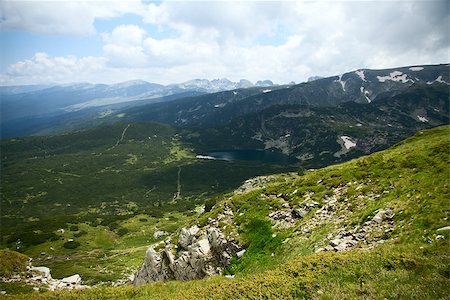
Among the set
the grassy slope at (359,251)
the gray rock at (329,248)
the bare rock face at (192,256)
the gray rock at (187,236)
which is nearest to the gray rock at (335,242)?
the gray rock at (329,248)

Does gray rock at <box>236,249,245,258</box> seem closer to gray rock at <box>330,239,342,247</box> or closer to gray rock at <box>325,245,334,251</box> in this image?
gray rock at <box>325,245,334,251</box>

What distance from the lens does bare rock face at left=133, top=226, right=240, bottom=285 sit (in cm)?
3080

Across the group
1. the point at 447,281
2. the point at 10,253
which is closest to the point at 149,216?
the point at 10,253

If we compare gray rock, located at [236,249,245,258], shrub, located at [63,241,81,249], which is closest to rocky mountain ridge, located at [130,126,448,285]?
gray rock, located at [236,249,245,258]

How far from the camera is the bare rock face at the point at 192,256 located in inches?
1212

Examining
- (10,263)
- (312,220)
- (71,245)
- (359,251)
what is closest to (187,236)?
(312,220)

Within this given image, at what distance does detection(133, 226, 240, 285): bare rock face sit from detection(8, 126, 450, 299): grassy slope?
2.80 meters

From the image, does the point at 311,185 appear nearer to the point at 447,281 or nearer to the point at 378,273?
the point at 378,273

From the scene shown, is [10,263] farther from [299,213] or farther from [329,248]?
[329,248]

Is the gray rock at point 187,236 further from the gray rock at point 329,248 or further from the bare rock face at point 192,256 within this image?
the gray rock at point 329,248

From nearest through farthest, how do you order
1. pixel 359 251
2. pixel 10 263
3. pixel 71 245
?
pixel 359 251
pixel 10 263
pixel 71 245

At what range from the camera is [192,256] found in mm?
32938

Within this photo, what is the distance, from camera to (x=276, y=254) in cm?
2520

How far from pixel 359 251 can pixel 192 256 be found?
1963 centimetres
